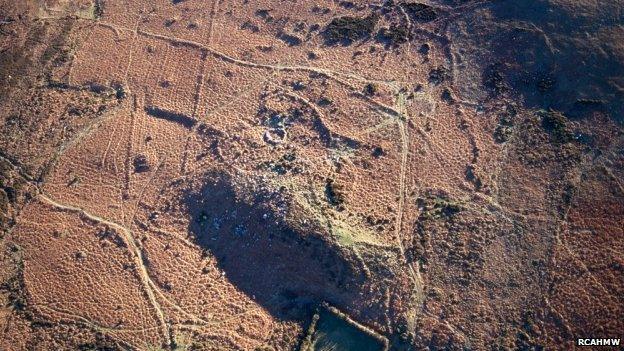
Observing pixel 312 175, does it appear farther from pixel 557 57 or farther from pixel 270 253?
pixel 557 57

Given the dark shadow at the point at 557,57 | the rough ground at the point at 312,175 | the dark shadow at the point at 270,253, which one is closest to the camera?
the rough ground at the point at 312,175

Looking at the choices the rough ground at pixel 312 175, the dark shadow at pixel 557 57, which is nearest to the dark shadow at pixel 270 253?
the rough ground at pixel 312 175

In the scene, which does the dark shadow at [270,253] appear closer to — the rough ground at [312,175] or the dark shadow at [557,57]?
the rough ground at [312,175]

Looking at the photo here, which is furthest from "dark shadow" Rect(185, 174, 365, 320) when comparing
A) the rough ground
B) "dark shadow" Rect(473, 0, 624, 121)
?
"dark shadow" Rect(473, 0, 624, 121)

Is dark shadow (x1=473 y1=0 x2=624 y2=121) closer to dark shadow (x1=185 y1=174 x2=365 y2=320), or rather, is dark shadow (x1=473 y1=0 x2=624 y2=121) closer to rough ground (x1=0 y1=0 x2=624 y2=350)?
rough ground (x1=0 y1=0 x2=624 y2=350)

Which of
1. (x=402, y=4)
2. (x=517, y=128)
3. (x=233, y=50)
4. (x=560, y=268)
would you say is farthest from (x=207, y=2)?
(x=560, y=268)

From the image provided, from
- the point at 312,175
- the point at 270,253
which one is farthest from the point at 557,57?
the point at 270,253
